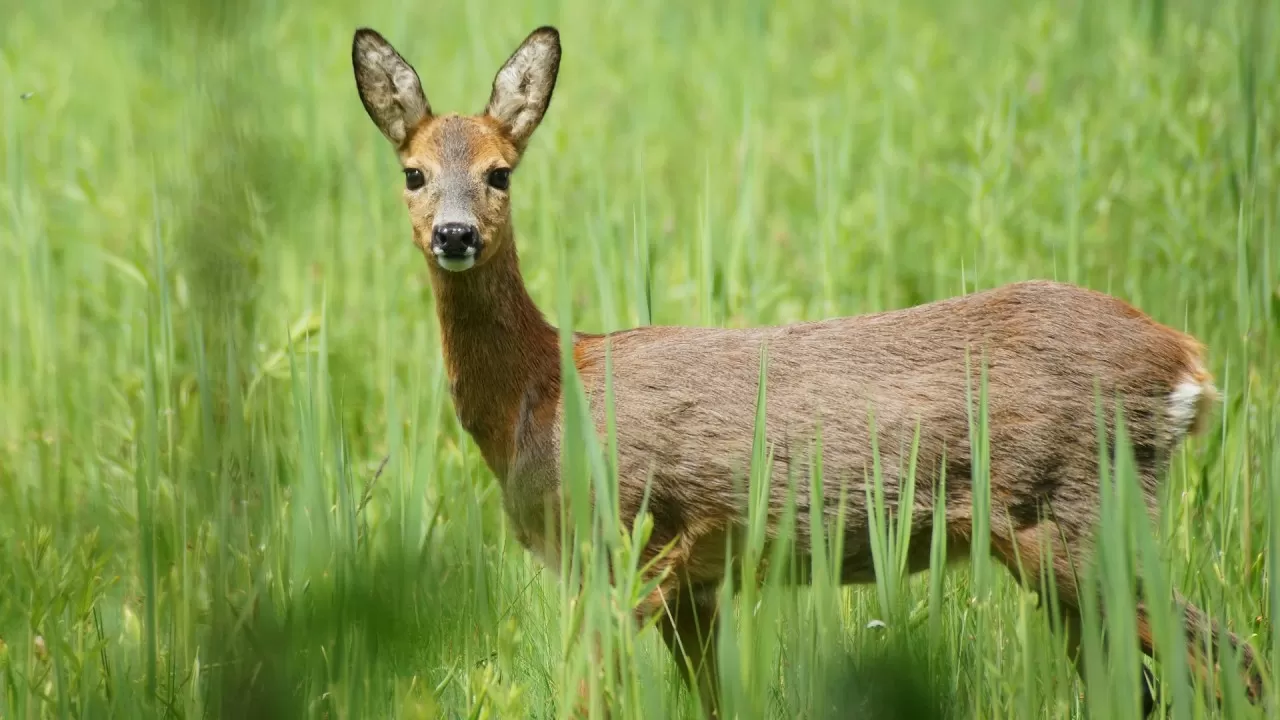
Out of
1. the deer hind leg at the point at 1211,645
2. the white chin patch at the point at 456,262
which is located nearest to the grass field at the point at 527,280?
the deer hind leg at the point at 1211,645

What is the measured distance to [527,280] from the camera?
575 centimetres

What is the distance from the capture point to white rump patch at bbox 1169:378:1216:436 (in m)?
3.56

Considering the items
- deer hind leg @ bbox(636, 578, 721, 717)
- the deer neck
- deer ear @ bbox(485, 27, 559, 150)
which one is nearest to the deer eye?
the deer neck

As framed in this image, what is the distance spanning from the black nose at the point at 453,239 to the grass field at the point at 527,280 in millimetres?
337

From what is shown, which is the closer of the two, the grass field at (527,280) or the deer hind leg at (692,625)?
the grass field at (527,280)

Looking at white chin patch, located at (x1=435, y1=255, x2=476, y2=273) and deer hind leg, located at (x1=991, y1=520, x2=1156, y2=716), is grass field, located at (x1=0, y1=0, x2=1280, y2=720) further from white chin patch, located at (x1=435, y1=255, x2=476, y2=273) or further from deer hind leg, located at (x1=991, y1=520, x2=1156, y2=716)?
white chin patch, located at (x1=435, y1=255, x2=476, y2=273)

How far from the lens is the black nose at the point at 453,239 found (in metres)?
3.79

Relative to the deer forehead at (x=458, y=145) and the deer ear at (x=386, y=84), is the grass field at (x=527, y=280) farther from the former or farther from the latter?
the deer ear at (x=386, y=84)

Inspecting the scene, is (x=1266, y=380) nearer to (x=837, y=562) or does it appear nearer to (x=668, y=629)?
(x=668, y=629)

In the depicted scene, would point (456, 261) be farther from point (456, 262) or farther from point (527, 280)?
point (527, 280)

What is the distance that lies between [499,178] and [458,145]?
5.9 inches

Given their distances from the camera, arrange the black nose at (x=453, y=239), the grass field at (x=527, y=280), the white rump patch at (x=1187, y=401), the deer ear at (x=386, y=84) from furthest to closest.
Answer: the deer ear at (x=386, y=84) → the black nose at (x=453, y=239) → the white rump patch at (x=1187, y=401) → the grass field at (x=527, y=280)

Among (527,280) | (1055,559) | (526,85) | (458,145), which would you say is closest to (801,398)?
(1055,559)

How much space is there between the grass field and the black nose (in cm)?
34
